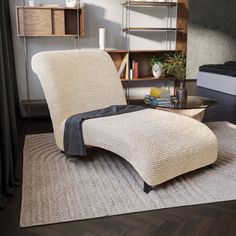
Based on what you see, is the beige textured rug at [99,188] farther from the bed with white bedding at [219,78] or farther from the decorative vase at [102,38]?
the bed with white bedding at [219,78]

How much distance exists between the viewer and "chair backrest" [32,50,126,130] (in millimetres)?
2826

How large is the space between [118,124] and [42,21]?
2.25 m

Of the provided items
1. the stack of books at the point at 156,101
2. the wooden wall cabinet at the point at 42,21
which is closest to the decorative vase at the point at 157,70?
the wooden wall cabinet at the point at 42,21

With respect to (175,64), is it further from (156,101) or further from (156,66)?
(156,101)

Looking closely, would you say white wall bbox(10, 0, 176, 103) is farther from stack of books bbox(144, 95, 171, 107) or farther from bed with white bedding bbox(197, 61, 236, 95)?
bed with white bedding bbox(197, 61, 236, 95)

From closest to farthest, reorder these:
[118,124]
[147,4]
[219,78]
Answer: [118,124] < [147,4] < [219,78]

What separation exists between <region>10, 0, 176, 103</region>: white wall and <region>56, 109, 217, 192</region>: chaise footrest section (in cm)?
214

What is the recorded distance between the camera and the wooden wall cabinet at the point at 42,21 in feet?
13.0

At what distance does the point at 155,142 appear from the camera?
2152mm

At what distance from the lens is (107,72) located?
125 inches

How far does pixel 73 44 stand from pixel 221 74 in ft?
10.8

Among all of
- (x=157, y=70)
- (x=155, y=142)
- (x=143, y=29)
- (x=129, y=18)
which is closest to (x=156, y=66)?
(x=157, y=70)

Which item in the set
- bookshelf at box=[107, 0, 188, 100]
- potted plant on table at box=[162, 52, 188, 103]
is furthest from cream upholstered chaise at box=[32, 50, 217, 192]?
bookshelf at box=[107, 0, 188, 100]

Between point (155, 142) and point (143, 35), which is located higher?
point (143, 35)
